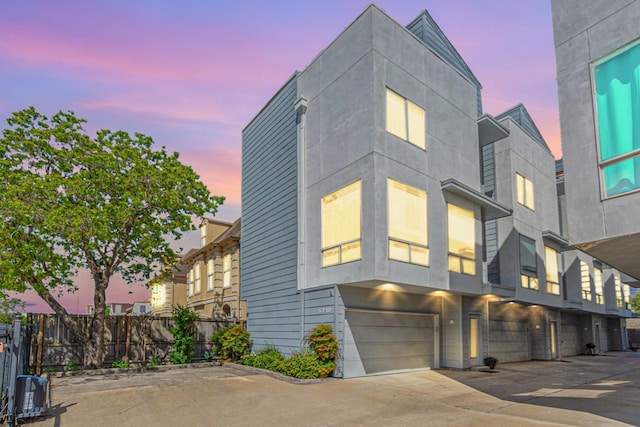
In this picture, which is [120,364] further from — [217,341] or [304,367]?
[304,367]

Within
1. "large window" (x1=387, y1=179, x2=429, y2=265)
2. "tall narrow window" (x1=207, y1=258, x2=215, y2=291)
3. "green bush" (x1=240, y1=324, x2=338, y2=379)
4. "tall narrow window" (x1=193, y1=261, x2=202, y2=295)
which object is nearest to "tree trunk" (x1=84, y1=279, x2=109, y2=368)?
"green bush" (x1=240, y1=324, x2=338, y2=379)

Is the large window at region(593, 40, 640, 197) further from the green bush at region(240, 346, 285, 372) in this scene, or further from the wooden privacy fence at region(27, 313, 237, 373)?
the wooden privacy fence at region(27, 313, 237, 373)

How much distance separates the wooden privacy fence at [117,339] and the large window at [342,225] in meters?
8.17

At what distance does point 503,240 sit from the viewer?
64.7 ft

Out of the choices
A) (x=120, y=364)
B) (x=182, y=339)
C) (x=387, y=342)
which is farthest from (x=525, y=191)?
(x=120, y=364)

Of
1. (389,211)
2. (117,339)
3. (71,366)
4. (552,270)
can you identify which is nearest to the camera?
(389,211)

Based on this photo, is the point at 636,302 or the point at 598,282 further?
the point at 636,302

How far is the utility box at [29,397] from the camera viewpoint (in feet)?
27.5

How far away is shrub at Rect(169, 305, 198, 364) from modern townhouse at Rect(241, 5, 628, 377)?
2636 millimetres

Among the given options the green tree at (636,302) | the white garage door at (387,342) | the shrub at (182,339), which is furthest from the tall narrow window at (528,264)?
the green tree at (636,302)

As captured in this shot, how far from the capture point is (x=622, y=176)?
23.8 ft

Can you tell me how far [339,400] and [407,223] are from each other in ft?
18.9

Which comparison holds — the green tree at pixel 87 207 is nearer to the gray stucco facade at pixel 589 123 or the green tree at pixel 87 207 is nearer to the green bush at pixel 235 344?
the green bush at pixel 235 344

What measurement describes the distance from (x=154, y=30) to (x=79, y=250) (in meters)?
8.77
